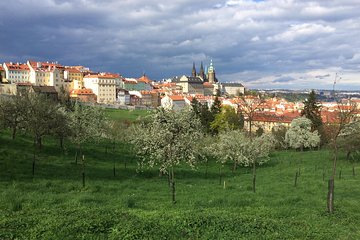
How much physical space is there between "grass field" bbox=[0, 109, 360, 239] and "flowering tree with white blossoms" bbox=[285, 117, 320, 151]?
34378 millimetres

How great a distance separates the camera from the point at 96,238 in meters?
13.7

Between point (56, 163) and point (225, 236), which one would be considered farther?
point (56, 163)

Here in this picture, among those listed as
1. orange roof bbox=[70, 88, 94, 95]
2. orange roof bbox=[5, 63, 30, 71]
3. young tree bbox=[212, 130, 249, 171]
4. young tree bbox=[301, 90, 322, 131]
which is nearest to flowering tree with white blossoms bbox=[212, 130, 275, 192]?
young tree bbox=[212, 130, 249, 171]

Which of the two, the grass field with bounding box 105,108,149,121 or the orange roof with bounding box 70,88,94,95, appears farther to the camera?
the orange roof with bounding box 70,88,94,95

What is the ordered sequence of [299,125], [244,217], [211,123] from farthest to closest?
[211,123], [299,125], [244,217]

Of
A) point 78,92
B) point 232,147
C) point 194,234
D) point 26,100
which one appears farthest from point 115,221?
point 78,92

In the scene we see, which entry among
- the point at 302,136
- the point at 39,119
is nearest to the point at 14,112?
the point at 39,119

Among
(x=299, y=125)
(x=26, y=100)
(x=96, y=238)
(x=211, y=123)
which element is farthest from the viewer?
(x=211, y=123)

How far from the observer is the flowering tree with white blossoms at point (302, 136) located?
7381cm

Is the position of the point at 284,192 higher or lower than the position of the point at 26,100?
lower

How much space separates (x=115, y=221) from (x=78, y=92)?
181252 mm

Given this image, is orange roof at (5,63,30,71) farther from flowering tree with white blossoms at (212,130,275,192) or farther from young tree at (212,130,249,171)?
flowering tree with white blossoms at (212,130,275,192)

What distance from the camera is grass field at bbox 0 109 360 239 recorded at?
1468 centimetres

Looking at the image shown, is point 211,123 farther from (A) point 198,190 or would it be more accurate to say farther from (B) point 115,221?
(B) point 115,221
